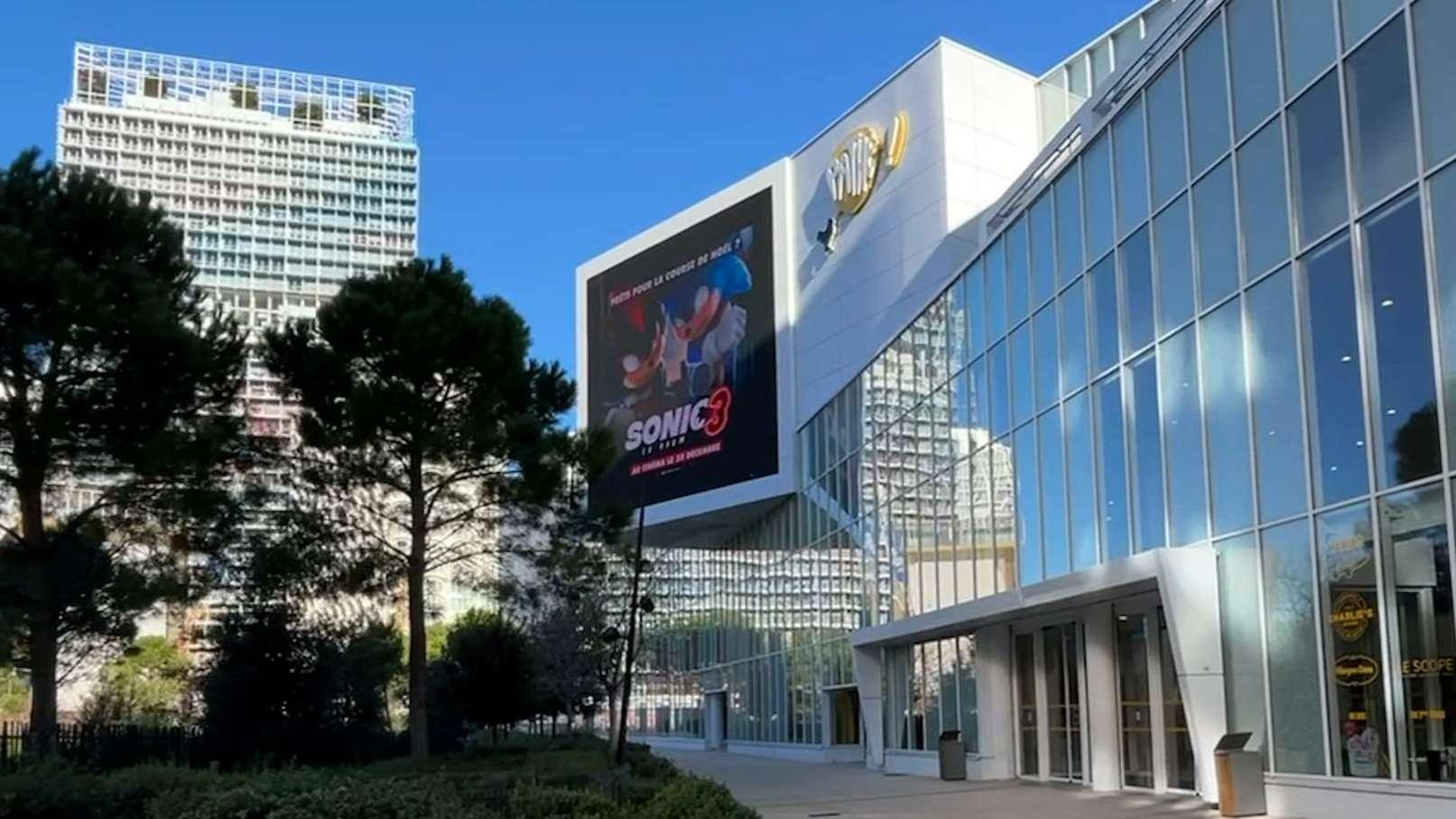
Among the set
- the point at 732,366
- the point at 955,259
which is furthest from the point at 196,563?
the point at 732,366

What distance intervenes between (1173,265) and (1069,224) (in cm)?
389

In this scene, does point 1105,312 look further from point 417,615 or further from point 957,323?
point 417,615

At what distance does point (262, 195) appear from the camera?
7328 inches

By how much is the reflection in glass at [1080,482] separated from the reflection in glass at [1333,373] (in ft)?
19.7

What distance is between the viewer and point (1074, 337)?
75.9ft

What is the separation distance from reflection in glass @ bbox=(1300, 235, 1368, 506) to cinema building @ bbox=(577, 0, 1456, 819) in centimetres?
4

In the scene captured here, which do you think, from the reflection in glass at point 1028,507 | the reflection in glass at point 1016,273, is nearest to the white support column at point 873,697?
the reflection in glass at point 1028,507

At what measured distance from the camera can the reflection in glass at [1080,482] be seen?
22297 millimetres

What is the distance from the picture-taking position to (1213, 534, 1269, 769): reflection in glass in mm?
17641

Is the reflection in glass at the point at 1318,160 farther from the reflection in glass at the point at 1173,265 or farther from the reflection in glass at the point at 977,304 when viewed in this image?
the reflection in glass at the point at 977,304

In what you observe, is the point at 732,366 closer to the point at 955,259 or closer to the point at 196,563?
the point at 955,259

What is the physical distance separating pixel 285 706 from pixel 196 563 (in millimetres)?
4425

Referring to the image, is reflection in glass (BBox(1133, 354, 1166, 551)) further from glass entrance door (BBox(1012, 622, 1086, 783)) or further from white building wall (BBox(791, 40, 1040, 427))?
white building wall (BBox(791, 40, 1040, 427))

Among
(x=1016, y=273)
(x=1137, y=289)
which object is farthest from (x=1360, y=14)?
(x=1016, y=273)
